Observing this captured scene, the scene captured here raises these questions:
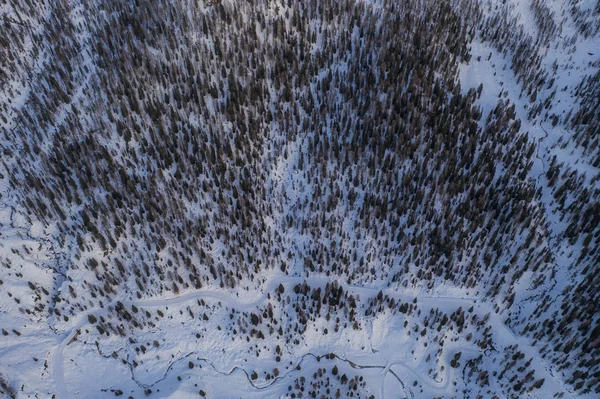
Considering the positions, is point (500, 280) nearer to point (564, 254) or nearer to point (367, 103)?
point (564, 254)

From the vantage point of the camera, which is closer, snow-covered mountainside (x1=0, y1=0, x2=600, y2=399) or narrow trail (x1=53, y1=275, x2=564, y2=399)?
narrow trail (x1=53, y1=275, x2=564, y2=399)

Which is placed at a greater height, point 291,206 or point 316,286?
point 291,206

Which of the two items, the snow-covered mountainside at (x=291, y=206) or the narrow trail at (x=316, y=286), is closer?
the narrow trail at (x=316, y=286)

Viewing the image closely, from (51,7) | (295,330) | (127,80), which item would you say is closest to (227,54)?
(127,80)

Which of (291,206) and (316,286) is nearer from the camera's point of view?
(316,286)
